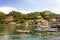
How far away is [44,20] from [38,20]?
2455 mm

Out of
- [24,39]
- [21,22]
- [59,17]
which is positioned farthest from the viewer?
[59,17]

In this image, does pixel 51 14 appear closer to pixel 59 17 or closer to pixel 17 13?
pixel 59 17

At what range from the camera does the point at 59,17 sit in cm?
7506

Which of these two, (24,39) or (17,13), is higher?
(17,13)

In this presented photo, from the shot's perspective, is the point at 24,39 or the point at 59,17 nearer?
the point at 24,39

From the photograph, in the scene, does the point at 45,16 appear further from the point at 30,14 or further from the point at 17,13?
the point at 17,13

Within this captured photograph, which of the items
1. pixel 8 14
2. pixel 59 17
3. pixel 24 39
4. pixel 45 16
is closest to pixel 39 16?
pixel 45 16

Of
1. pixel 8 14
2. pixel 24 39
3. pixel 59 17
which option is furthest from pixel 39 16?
pixel 24 39

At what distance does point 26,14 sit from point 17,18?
5911 mm

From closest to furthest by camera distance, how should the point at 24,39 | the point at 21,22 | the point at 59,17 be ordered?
the point at 24,39 → the point at 21,22 → the point at 59,17

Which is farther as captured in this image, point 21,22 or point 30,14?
point 30,14

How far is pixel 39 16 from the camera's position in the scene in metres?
75.4

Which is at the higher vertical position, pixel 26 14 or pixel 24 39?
pixel 26 14

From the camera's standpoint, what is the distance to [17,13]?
75688 millimetres
